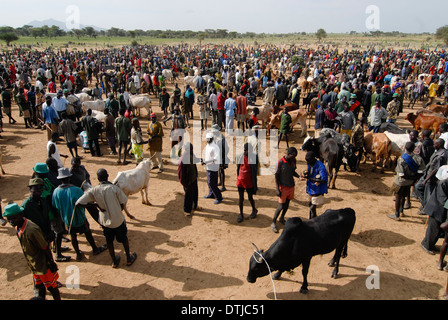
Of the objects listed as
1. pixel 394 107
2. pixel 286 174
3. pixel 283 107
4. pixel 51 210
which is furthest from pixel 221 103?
pixel 51 210

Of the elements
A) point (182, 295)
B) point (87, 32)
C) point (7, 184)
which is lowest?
point (182, 295)

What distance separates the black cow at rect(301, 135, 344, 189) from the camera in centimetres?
782

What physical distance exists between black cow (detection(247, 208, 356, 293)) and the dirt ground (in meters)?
0.42

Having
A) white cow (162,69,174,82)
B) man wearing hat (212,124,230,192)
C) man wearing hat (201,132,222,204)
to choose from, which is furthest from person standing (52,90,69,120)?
white cow (162,69,174,82)

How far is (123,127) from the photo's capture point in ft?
28.1

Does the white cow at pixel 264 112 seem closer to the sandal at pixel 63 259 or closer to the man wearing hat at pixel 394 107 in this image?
the man wearing hat at pixel 394 107

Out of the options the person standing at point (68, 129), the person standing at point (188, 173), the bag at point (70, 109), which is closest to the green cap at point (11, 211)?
the person standing at point (188, 173)

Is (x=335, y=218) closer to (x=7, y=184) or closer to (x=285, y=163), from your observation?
(x=285, y=163)

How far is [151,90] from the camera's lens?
63.9ft

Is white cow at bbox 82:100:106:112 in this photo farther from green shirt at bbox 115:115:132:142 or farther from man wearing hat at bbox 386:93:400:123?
man wearing hat at bbox 386:93:400:123

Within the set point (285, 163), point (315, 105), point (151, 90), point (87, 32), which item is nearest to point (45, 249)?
point (285, 163)

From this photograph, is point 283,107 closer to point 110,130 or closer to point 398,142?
point 398,142

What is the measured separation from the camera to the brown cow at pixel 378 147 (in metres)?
8.67
